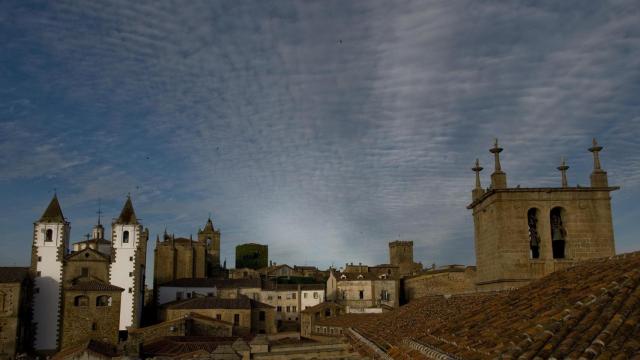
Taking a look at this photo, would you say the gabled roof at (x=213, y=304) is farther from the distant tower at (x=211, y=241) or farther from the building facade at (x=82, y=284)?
the distant tower at (x=211, y=241)

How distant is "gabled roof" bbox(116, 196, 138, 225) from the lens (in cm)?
5425

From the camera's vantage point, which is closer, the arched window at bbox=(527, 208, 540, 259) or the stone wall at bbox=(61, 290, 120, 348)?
the arched window at bbox=(527, 208, 540, 259)

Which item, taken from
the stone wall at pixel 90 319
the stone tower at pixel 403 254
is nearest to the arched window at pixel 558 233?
the stone wall at pixel 90 319

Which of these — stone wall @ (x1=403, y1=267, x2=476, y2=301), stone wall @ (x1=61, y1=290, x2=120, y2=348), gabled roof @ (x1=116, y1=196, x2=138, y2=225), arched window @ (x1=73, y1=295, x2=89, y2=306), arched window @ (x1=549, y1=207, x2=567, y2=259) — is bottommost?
stone wall @ (x1=61, y1=290, x2=120, y2=348)

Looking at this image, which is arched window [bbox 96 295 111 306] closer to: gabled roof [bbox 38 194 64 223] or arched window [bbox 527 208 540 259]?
gabled roof [bbox 38 194 64 223]

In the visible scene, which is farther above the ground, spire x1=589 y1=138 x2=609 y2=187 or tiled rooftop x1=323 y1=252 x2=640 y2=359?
spire x1=589 y1=138 x2=609 y2=187

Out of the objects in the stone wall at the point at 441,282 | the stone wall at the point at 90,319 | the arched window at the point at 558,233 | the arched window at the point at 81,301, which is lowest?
the stone wall at the point at 90,319

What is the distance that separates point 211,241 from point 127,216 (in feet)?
147

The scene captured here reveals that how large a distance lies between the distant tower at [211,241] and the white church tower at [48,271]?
4406 centimetres

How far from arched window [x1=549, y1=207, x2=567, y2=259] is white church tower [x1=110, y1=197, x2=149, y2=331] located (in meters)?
44.0

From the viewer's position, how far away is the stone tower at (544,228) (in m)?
15.4

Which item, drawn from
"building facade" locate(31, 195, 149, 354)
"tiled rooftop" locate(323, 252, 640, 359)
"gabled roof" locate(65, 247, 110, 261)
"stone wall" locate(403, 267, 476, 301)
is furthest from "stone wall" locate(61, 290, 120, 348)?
"tiled rooftop" locate(323, 252, 640, 359)

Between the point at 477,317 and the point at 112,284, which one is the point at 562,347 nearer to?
the point at 477,317

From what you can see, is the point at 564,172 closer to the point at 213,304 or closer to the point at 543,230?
the point at 543,230
